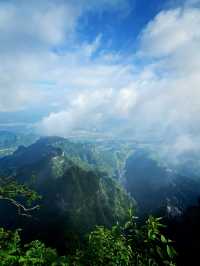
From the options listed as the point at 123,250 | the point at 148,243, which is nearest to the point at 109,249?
the point at 123,250

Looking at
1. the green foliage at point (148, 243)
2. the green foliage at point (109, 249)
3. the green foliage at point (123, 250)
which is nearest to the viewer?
the green foliage at point (148, 243)

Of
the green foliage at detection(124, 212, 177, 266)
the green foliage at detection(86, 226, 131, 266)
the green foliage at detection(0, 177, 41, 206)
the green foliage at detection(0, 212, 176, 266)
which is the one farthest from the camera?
the green foliage at detection(0, 177, 41, 206)

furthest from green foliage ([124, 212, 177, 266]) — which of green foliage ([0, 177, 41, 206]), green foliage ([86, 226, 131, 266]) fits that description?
green foliage ([0, 177, 41, 206])

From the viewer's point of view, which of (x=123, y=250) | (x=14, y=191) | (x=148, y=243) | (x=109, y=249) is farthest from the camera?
(x=14, y=191)

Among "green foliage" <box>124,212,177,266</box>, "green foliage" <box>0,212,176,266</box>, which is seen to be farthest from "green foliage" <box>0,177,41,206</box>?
"green foliage" <box>124,212,177,266</box>

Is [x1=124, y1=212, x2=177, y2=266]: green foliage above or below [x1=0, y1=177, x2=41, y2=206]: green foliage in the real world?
above

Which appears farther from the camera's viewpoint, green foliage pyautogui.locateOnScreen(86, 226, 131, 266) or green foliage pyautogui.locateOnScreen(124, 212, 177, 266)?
green foliage pyautogui.locateOnScreen(86, 226, 131, 266)

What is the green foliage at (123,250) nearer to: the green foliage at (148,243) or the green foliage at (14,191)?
the green foliage at (148,243)

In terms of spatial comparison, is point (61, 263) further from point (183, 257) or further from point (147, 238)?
point (183, 257)

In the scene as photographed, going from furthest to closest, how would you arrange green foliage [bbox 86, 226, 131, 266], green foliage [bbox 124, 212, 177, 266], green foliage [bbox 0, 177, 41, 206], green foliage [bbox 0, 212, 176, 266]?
green foliage [bbox 0, 177, 41, 206] → green foliage [bbox 86, 226, 131, 266] → green foliage [bbox 0, 212, 176, 266] → green foliage [bbox 124, 212, 177, 266]

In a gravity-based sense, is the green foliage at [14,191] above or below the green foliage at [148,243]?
below

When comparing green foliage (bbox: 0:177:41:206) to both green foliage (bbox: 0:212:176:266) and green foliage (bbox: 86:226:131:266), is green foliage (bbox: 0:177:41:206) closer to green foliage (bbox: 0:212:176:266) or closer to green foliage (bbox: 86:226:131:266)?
green foliage (bbox: 0:212:176:266)

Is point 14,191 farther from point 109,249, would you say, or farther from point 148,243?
point 148,243

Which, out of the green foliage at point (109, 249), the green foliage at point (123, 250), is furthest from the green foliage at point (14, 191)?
the green foliage at point (109, 249)
